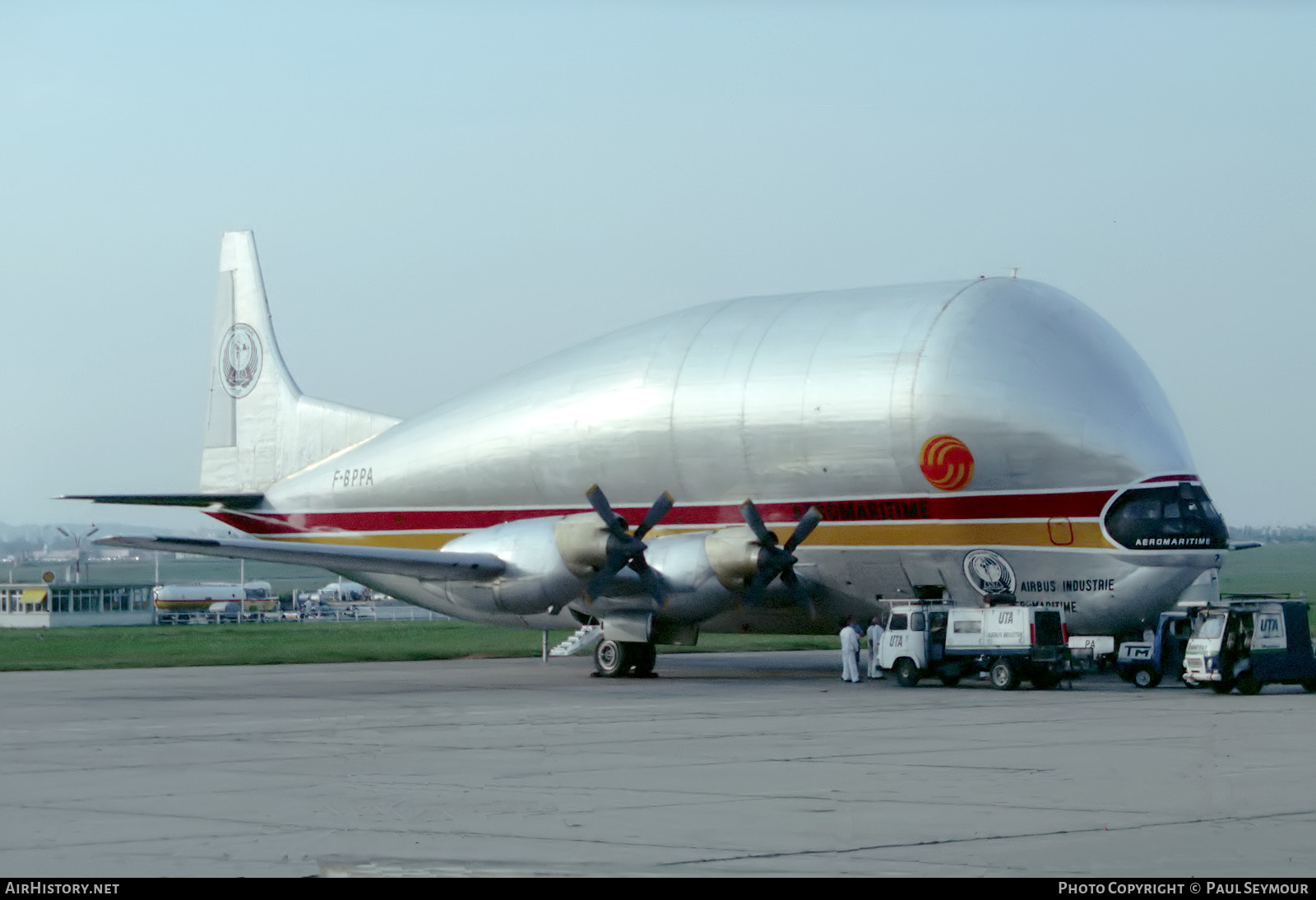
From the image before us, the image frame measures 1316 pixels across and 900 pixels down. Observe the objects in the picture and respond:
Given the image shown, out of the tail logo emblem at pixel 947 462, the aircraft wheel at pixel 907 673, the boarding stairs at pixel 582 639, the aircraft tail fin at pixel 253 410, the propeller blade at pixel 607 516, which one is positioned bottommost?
the aircraft wheel at pixel 907 673

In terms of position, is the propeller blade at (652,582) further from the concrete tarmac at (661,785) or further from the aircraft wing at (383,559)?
the concrete tarmac at (661,785)

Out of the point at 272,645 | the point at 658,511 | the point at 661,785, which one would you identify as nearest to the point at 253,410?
the point at 272,645

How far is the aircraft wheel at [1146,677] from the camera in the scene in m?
27.8

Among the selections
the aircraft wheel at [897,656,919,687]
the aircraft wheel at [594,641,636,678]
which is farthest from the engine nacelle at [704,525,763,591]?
the aircraft wheel at [897,656,919,687]

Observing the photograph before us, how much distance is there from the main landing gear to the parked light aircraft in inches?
1.6

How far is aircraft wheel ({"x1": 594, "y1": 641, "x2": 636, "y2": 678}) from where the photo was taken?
3058 cm

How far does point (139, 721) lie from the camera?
Answer: 21281 millimetres

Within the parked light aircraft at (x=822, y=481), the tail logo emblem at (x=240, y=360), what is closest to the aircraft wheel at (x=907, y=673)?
the parked light aircraft at (x=822, y=481)

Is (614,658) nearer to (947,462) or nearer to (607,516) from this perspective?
(607,516)

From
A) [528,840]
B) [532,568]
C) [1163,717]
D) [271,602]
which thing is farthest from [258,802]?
[271,602]

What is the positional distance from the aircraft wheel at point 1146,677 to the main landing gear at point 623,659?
8.91m

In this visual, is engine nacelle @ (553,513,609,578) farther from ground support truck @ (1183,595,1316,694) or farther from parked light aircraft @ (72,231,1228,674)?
ground support truck @ (1183,595,1316,694)

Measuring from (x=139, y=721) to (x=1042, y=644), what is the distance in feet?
47.4

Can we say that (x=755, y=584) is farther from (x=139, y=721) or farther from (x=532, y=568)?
(x=139, y=721)
